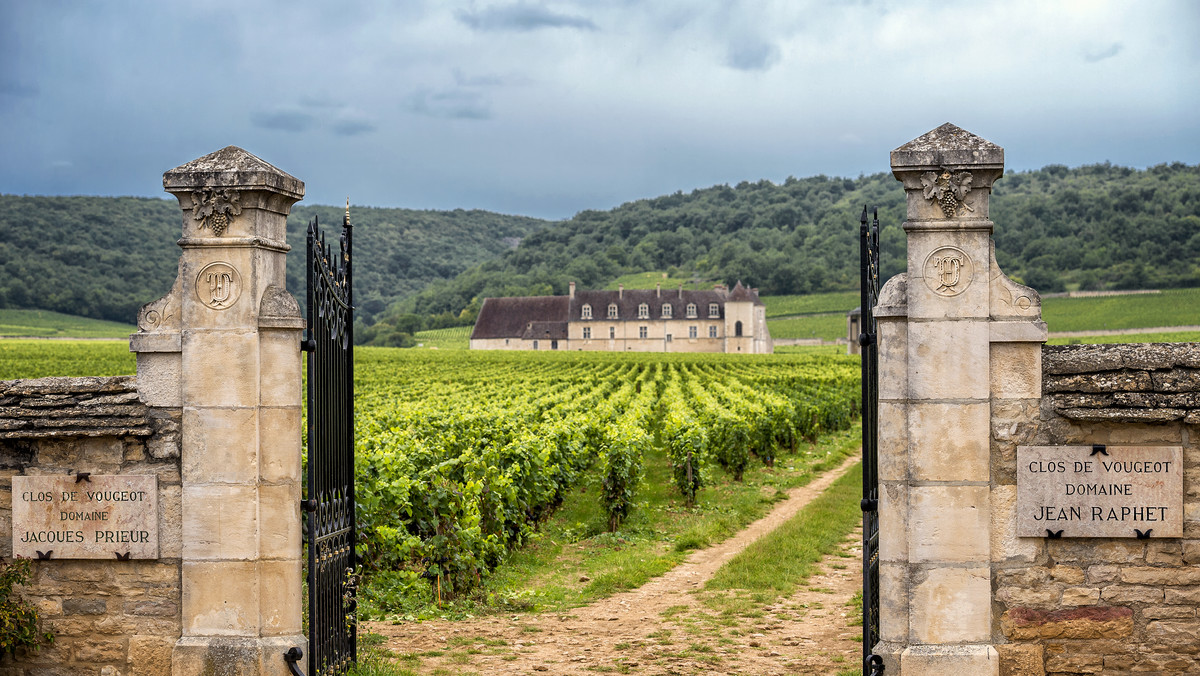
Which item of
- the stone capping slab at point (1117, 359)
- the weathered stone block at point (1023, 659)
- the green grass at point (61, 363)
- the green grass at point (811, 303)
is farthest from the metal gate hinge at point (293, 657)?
the green grass at point (811, 303)

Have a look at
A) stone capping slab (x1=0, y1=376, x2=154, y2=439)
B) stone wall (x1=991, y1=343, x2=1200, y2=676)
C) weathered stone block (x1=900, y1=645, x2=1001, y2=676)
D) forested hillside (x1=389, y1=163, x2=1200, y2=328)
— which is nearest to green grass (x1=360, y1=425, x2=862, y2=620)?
stone capping slab (x1=0, y1=376, x2=154, y2=439)

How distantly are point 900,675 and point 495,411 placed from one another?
34.2 feet

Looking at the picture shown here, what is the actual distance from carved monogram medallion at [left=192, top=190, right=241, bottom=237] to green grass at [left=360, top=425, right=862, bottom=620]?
411 cm

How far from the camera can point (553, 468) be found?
11703 mm

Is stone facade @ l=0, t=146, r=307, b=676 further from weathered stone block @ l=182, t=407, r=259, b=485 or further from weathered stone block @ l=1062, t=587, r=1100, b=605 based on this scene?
weathered stone block @ l=1062, t=587, r=1100, b=605

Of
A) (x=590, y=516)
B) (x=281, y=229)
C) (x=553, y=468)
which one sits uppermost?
(x=281, y=229)

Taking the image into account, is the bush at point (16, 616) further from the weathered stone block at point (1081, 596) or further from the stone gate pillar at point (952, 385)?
the weathered stone block at point (1081, 596)

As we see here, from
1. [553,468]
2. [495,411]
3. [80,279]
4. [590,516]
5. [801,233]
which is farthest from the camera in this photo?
[801,233]

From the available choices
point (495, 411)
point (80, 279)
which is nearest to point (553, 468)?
point (495, 411)

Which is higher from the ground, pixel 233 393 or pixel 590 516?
pixel 233 393

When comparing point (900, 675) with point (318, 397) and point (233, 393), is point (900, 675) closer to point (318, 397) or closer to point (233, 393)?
point (318, 397)

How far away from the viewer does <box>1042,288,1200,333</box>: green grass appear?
57906 millimetres

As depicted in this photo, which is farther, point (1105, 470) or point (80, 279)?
point (80, 279)

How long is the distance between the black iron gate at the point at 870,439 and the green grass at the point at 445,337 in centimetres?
9792
